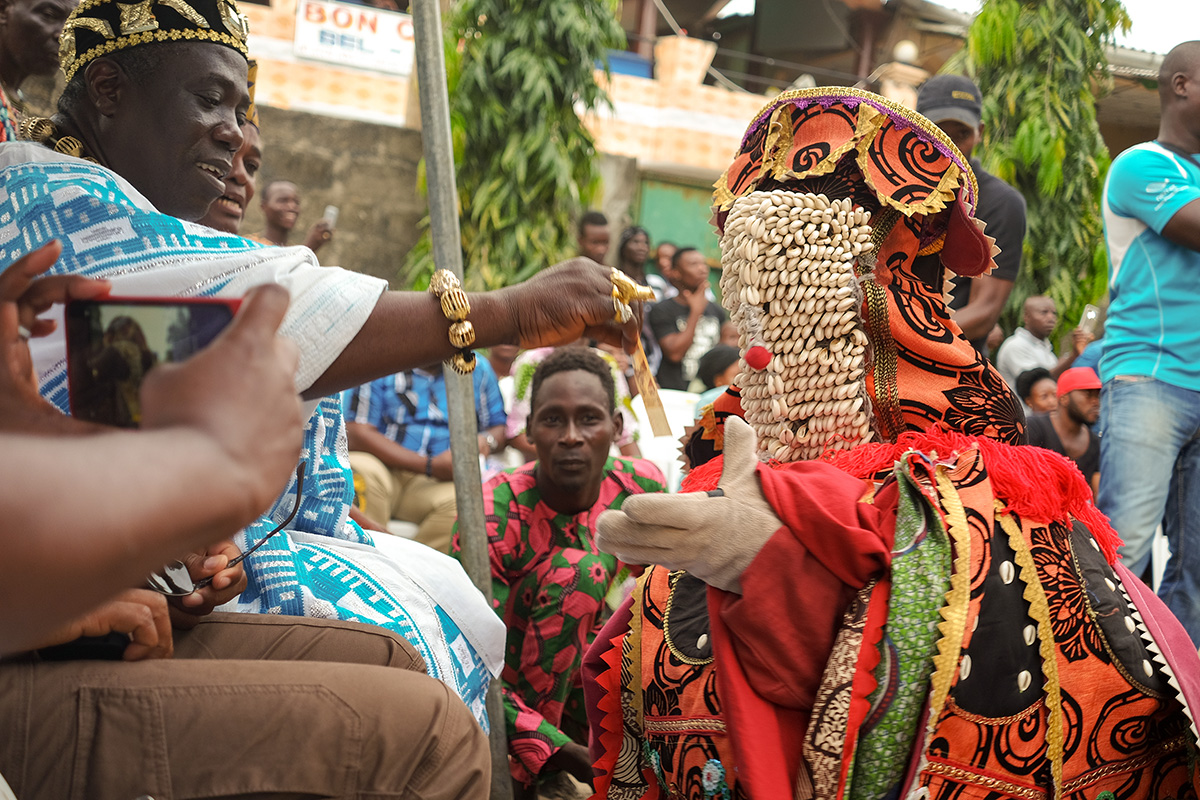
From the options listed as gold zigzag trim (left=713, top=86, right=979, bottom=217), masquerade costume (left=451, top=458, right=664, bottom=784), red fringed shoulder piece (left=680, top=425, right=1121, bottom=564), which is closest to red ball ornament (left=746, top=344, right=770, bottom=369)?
red fringed shoulder piece (left=680, top=425, right=1121, bottom=564)

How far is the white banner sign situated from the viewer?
32.8ft

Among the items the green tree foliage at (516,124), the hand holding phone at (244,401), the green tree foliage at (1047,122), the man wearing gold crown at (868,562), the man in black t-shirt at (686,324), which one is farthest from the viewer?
the green tree foliage at (1047,122)

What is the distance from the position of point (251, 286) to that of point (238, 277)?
20 centimetres

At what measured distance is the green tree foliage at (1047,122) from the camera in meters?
8.88

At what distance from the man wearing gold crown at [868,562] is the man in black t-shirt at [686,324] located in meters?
5.18

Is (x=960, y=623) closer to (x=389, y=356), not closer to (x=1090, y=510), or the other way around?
(x=1090, y=510)

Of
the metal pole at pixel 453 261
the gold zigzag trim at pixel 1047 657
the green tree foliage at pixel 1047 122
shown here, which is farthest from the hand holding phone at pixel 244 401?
the green tree foliage at pixel 1047 122

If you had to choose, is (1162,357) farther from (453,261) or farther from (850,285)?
(453,261)

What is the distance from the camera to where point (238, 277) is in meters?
1.62

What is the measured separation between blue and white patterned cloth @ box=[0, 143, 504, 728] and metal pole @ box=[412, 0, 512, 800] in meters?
0.87

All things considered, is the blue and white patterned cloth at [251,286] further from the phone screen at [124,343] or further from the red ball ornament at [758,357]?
the red ball ornament at [758,357]

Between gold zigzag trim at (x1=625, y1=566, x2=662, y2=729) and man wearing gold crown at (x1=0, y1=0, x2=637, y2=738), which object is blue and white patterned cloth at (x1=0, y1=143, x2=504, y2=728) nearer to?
man wearing gold crown at (x1=0, y1=0, x2=637, y2=738)

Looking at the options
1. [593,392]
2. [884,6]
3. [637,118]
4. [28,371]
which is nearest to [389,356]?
[28,371]

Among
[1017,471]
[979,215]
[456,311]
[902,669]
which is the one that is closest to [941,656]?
[902,669]
